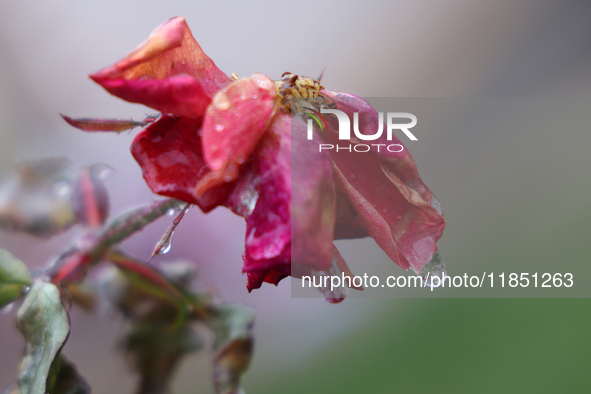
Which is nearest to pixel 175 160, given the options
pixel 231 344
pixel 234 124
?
pixel 234 124

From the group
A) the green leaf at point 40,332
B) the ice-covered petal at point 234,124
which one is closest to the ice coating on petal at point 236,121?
the ice-covered petal at point 234,124

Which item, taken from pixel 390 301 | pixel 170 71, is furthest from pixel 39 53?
pixel 390 301

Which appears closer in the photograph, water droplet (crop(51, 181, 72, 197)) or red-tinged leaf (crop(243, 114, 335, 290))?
red-tinged leaf (crop(243, 114, 335, 290))

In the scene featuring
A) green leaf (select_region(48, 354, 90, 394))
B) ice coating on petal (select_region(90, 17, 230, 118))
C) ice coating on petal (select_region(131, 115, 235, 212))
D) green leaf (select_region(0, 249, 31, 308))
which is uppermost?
ice coating on petal (select_region(90, 17, 230, 118))

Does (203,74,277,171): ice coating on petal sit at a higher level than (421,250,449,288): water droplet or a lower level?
higher

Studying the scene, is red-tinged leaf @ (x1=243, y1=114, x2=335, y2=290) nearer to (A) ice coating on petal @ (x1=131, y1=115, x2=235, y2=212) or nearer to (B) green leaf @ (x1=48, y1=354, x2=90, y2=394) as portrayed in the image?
(A) ice coating on petal @ (x1=131, y1=115, x2=235, y2=212)

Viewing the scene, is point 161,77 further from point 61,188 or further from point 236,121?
point 61,188

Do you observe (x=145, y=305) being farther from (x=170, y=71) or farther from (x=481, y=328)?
(x=481, y=328)

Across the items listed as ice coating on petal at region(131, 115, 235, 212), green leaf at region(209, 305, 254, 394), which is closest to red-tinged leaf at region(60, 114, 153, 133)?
ice coating on petal at region(131, 115, 235, 212)
